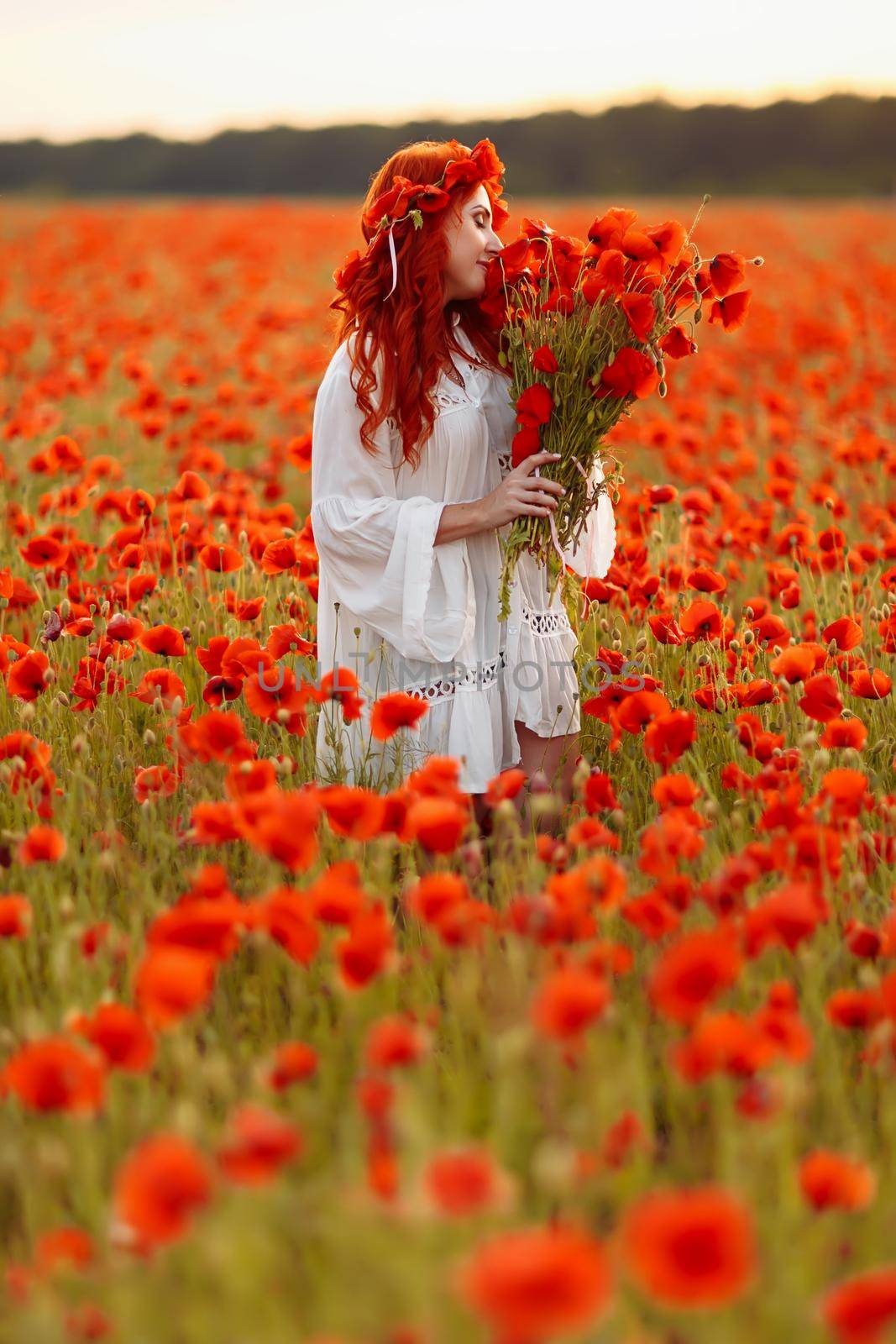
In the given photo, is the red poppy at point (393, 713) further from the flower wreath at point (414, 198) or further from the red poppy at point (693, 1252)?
the red poppy at point (693, 1252)

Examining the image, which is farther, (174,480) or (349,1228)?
(174,480)

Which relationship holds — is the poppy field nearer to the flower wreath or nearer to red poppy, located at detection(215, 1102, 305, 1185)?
red poppy, located at detection(215, 1102, 305, 1185)

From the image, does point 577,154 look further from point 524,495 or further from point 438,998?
point 438,998

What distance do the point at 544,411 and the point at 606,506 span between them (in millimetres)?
480

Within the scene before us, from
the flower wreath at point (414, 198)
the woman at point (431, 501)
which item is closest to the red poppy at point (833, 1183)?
the woman at point (431, 501)

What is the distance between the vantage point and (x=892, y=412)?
6863 mm

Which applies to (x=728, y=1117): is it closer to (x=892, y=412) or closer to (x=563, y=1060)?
(x=563, y=1060)

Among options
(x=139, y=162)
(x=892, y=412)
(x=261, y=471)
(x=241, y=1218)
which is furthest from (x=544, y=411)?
(x=139, y=162)

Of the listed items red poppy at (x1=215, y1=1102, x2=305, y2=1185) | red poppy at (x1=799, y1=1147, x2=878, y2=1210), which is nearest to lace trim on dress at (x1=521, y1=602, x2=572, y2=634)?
red poppy at (x1=799, y1=1147, x2=878, y2=1210)

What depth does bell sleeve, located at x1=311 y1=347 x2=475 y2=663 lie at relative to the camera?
2924mm

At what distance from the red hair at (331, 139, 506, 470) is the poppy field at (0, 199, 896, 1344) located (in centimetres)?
55

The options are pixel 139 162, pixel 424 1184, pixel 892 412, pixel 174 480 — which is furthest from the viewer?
pixel 139 162

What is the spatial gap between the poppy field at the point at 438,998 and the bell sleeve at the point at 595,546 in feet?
0.76

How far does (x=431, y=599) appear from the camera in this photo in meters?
3.04
